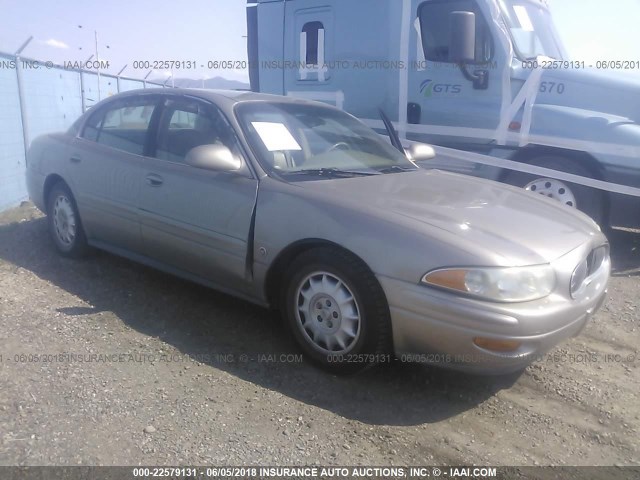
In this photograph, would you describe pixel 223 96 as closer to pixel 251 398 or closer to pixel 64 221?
pixel 64 221

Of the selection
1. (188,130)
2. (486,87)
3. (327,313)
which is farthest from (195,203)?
(486,87)

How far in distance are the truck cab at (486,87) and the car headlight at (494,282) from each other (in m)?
3.19

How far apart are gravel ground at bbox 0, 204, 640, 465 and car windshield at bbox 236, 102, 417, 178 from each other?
1.15m

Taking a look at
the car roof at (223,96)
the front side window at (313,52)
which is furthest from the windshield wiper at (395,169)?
the front side window at (313,52)

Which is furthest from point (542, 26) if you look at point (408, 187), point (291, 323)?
point (291, 323)

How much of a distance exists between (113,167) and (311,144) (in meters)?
1.64

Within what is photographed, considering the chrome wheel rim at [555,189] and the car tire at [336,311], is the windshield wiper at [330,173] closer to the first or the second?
the car tire at [336,311]

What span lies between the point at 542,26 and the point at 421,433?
16.6ft

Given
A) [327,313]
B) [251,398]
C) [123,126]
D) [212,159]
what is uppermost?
[123,126]

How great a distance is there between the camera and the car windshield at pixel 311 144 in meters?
3.83

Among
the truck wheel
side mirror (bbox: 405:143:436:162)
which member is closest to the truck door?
the truck wheel

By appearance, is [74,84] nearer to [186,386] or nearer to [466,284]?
[186,386]

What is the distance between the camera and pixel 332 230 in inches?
127

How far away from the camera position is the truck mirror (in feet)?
18.4
